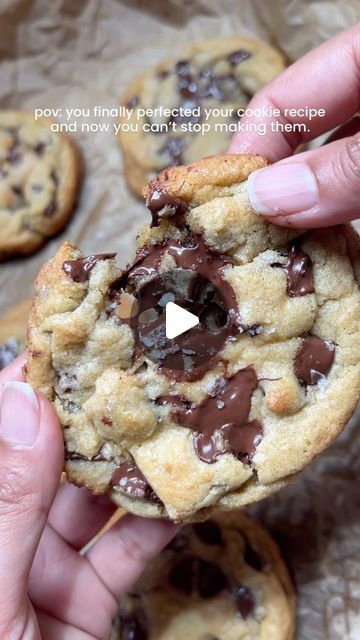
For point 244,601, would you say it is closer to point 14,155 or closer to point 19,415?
point 19,415

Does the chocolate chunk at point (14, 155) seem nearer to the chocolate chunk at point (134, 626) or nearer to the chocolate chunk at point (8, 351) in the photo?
the chocolate chunk at point (8, 351)

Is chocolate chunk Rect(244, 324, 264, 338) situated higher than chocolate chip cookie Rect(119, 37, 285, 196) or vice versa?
chocolate chunk Rect(244, 324, 264, 338)

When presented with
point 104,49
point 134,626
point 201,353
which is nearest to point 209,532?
point 134,626

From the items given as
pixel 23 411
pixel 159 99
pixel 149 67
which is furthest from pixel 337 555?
pixel 149 67

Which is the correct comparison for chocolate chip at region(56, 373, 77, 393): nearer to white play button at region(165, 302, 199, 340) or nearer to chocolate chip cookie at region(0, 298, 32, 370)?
white play button at region(165, 302, 199, 340)

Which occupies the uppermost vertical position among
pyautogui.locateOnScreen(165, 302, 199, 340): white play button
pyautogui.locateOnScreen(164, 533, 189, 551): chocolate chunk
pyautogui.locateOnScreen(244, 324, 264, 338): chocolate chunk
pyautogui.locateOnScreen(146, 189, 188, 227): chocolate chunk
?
pyautogui.locateOnScreen(146, 189, 188, 227): chocolate chunk

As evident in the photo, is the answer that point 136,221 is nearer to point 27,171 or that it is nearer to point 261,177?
point 27,171

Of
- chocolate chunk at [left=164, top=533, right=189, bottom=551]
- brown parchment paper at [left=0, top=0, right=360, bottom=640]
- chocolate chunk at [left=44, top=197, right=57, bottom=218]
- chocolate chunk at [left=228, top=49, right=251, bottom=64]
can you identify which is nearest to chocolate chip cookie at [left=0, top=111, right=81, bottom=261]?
chocolate chunk at [left=44, top=197, right=57, bottom=218]

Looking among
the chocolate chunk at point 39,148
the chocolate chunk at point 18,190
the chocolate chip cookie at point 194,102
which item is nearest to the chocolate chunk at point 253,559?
the chocolate chip cookie at point 194,102
